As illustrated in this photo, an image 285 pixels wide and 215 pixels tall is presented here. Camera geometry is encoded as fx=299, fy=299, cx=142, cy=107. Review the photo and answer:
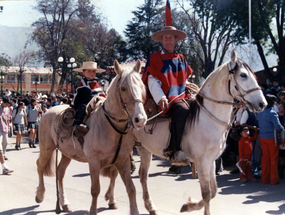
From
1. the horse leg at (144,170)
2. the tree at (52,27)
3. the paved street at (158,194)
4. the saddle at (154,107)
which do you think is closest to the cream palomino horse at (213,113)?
the saddle at (154,107)

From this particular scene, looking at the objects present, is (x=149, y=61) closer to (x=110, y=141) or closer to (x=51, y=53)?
(x=110, y=141)

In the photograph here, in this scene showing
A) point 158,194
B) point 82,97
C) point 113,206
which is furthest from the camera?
point 158,194

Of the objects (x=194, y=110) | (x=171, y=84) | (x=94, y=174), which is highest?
(x=171, y=84)

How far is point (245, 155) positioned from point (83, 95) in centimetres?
484

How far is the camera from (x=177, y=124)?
445 cm

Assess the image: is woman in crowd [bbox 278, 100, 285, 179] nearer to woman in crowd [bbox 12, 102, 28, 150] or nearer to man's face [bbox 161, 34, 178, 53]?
man's face [bbox 161, 34, 178, 53]

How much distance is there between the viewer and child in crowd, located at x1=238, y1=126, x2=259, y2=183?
777 cm

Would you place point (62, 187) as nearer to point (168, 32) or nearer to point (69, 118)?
point (69, 118)

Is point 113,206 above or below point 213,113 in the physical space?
below

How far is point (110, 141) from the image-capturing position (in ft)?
14.6

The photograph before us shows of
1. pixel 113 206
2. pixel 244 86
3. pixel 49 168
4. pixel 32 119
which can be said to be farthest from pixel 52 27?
pixel 244 86

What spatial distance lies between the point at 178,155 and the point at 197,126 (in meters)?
0.51

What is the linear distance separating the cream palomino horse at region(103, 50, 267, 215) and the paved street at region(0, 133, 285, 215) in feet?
Result: 4.35

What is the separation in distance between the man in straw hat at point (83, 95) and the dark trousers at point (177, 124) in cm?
134
